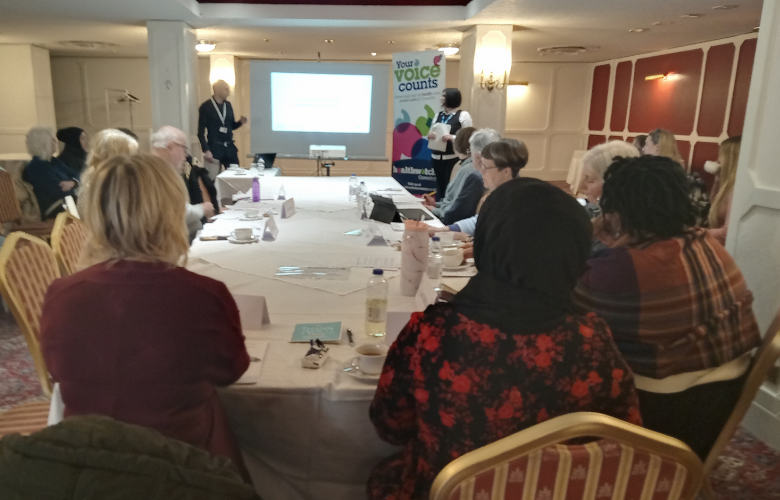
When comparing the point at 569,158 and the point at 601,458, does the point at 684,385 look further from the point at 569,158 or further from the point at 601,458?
the point at 569,158

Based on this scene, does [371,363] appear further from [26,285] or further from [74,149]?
[74,149]

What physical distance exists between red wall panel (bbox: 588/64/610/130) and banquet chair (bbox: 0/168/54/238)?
8.48m

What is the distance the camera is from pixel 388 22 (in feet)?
19.8

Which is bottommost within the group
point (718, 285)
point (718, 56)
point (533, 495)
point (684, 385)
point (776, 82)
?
point (684, 385)

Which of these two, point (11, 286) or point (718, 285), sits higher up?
point (718, 285)

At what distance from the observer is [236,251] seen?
2.48m

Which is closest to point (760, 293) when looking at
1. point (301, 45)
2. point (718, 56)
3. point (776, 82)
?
point (776, 82)

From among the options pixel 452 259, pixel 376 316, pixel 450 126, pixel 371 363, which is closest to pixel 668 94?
pixel 450 126

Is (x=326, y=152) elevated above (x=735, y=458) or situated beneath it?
elevated above

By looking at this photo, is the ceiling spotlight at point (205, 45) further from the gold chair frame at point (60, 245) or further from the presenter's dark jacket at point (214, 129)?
the gold chair frame at point (60, 245)

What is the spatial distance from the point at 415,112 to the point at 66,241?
561cm

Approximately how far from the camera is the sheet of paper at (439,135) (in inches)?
227

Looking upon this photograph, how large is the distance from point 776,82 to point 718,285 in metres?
1.27

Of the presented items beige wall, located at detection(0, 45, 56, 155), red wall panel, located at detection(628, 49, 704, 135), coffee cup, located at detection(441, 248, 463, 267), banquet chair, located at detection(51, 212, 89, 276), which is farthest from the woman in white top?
beige wall, located at detection(0, 45, 56, 155)
